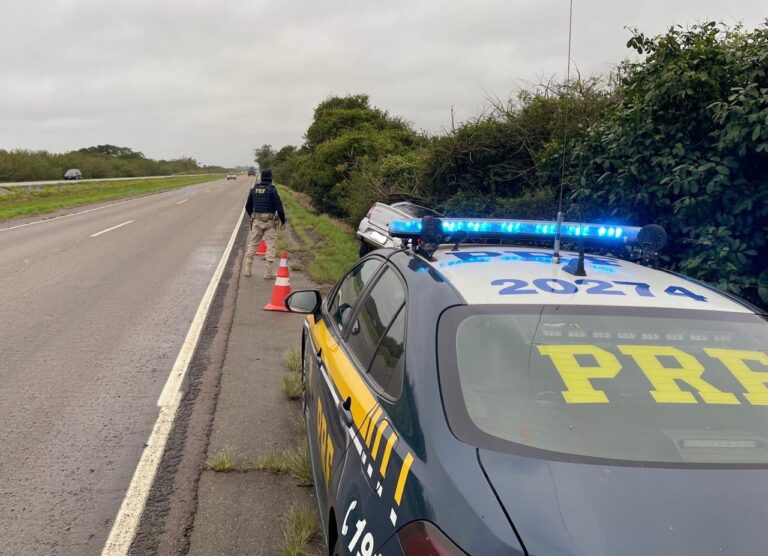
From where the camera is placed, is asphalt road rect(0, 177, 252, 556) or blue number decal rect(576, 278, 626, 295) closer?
blue number decal rect(576, 278, 626, 295)

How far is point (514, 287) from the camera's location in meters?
2.51

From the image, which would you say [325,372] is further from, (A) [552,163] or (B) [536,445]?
(A) [552,163]

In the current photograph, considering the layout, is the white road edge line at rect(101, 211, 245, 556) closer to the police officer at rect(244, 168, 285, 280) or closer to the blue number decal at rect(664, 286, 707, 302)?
the blue number decal at rect(664, 286, 707, 302)

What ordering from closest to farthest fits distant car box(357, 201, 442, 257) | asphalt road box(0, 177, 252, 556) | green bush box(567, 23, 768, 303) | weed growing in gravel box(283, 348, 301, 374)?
asphalt road box(0, 177, 252, 556) → green bush box(567, 23, 768, 303) → weed growing in gravel box(283, 348, 301, 374) → distant car box(357, 201, 442, 257)

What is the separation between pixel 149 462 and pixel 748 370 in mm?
3435

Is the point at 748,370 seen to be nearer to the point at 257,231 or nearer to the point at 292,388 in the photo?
the point at 292,388

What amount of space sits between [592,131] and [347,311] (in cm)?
419

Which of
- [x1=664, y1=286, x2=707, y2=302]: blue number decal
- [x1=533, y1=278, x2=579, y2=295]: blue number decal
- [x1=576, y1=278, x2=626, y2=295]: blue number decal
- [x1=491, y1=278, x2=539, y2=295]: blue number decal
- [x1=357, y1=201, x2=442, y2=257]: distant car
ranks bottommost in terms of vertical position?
[x1=357, y1=201, x2=442, y2=257]: distant car

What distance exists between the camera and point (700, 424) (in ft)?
6.54

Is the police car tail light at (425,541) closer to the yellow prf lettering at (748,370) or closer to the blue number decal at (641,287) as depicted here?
the yellow prf lettering at (748,370)

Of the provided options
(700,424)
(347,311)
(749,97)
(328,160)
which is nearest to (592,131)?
(749,97)

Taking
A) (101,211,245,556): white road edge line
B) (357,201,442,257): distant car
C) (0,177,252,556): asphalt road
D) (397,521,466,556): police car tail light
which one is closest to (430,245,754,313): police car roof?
(397,521,466,556): police car tail light

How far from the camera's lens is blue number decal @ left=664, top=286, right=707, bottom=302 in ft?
8.42

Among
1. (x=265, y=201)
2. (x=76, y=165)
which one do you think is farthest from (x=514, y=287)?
(x=76, y=165)
